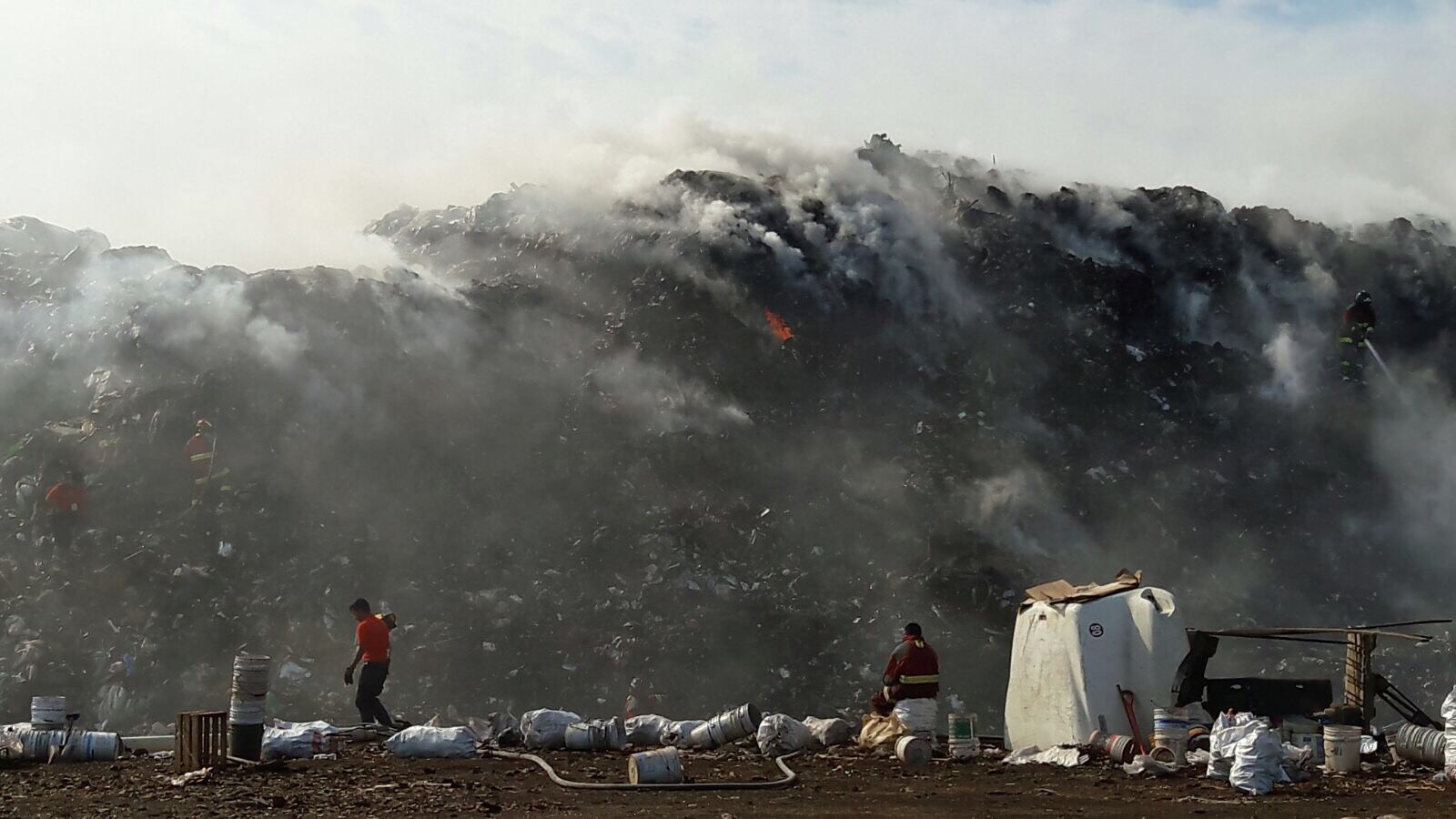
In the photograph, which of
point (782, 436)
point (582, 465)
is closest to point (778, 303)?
point (782, 436)

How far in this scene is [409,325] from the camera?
907 inches

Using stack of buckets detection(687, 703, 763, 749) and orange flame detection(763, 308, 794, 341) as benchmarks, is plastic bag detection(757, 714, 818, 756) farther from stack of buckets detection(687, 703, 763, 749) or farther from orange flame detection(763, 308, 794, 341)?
orange flame detection(763, 308, 794, 341)

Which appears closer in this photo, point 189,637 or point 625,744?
point 625,744

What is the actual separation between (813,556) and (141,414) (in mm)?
10176

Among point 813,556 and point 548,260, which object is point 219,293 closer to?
point 548,260

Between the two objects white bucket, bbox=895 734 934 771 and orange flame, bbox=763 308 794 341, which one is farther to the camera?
orange flame, bbox=763 308 794 341

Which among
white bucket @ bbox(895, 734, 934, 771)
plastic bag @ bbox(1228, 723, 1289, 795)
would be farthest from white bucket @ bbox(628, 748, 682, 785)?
plastic bag @ bbox(1228, 723, 1289, 795)

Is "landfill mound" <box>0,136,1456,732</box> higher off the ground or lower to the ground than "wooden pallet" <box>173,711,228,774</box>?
higher

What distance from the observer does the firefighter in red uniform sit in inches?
451

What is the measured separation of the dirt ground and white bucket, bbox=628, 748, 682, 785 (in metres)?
0.27

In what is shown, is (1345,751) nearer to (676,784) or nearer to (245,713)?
(676,784)

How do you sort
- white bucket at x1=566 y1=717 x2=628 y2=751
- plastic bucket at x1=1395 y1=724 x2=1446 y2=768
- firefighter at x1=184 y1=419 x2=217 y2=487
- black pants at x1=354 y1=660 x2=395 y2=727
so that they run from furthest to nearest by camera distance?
1. firefighter at x1=184 y1=419 x2=217 y2=487
2. black pants at x1=354 y1=660 x2=395 y2=727
3. white bucket at x1=566 y1=717 x2=628 y2=751
4. plastic bucket at x1=1395 y1=724 x2=1446 y2=768

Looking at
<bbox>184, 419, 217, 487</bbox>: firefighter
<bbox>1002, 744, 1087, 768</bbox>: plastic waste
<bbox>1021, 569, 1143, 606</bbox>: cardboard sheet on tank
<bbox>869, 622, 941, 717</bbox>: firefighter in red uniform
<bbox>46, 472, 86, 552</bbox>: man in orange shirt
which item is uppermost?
<bbox>184, 419, 217, 487</bbox>: firefighter

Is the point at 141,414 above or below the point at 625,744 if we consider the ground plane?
above
